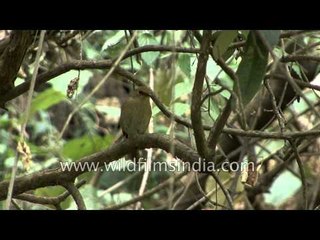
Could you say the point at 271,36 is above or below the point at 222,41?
below

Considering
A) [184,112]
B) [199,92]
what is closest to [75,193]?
[199,92]

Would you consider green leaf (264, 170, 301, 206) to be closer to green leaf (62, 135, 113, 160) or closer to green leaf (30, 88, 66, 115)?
green leaf (62, 135, 113, 160)

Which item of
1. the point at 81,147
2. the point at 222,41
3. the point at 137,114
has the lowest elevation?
the point at 222,41

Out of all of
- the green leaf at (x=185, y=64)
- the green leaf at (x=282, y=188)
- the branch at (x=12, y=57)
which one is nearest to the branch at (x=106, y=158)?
the branch at (x=12, y=57)

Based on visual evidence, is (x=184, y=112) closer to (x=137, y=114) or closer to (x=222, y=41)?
(x=137, y=114)

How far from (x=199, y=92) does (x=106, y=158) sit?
0.43m

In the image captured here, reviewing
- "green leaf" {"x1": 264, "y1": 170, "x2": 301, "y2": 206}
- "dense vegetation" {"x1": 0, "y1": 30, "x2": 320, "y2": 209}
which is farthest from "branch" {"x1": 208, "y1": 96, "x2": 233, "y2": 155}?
"green leaf" {"x1": 264, "y1": 170, "x2": 301, "y2": 206}

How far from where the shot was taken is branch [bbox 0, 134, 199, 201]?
4.62 feet

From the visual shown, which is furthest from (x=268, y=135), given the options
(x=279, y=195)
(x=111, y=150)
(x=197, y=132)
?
(x=279, y=195)

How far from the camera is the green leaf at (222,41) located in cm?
115

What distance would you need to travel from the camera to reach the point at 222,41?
1.18m

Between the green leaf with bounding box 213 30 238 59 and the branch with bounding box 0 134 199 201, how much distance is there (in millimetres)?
245
